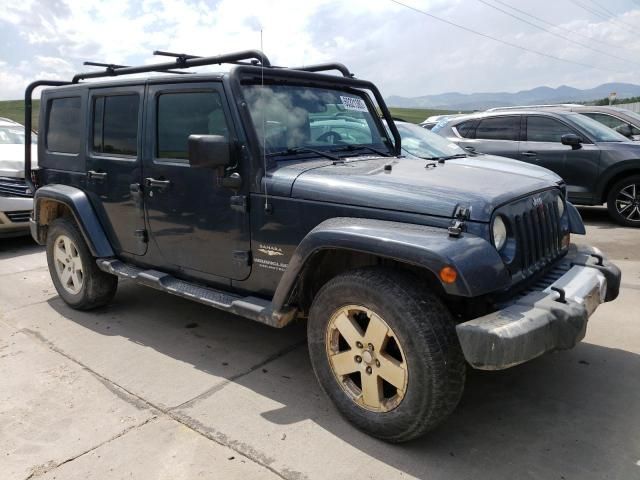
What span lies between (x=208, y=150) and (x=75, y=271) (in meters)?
2.42

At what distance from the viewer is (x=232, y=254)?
11.5 ft

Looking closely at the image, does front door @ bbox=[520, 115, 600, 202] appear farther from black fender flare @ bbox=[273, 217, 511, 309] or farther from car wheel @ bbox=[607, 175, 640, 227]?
black fender flare @ bbox=[273, 217, 511, 309]

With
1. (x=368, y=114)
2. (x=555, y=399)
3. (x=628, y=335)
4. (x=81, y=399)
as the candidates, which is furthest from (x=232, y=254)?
(x=628, y=335)

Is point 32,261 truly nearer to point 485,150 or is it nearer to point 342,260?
point 342,260

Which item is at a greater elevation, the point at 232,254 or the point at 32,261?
the point at 232,254

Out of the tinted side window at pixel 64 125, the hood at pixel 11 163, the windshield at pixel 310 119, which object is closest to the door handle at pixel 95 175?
the tinted side window at pixel 64 125

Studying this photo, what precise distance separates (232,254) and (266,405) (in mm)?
Result: 964

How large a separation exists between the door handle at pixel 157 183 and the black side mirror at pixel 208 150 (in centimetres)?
69

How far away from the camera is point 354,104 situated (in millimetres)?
4109

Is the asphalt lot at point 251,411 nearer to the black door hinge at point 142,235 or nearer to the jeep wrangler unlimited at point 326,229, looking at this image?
the jeep wrangler unlimited at point 326,229

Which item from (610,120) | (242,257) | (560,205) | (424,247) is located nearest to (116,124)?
(242,257)

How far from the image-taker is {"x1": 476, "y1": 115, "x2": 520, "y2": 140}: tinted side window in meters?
8.81

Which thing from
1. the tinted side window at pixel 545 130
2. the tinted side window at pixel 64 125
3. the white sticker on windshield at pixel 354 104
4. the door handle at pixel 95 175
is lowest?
the door handle at pixel 95 175

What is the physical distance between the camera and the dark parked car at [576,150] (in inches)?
306
